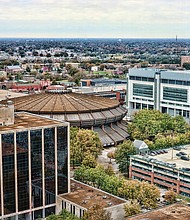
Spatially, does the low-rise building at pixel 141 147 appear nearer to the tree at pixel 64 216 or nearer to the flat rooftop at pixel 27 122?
the flat rooftop at pixel 27 122

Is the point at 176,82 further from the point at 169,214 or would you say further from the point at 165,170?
the point at 169,214

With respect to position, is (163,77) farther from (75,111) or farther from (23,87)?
(23,87)

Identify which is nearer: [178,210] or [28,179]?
[178,210]

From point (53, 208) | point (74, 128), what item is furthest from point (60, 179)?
point (74, 128)

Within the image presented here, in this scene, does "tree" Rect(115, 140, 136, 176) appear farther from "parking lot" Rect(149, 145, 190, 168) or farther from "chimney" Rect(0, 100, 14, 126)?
"chimney" Rect(0, 100, 14, 126)

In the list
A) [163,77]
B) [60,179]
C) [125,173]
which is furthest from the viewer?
[163,77]

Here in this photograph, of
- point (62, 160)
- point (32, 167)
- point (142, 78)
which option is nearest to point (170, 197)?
point (62, 160)

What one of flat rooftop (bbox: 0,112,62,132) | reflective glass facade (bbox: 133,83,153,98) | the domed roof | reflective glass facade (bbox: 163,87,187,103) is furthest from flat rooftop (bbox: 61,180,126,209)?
reflective glass facade (bbox: 133,83,153,98)

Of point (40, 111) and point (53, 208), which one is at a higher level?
point (40, 111)
